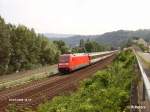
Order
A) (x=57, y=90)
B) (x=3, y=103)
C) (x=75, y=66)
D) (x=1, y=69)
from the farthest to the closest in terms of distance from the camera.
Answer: (x=1, y=69) → (x=75, y=66) → (x=57, y=90) → (x=3, y=103)

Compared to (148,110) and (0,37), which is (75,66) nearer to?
(0,37)

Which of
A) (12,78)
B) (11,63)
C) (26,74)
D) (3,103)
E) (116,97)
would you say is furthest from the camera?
(11,63)

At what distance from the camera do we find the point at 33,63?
292 feet

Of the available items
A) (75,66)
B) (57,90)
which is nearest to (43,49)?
(75,66)

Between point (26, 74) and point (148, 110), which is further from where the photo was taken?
point (26, 74)

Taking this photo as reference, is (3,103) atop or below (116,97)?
below

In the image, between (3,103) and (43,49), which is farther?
(43,49)

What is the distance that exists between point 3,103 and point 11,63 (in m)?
57.3

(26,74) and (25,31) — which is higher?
(25,31)

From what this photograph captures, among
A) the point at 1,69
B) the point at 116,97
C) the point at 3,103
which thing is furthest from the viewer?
the point at 1,69

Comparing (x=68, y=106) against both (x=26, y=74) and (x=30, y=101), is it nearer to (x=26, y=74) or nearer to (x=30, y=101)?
(x=30, y=101)

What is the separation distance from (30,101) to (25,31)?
62.2 meters

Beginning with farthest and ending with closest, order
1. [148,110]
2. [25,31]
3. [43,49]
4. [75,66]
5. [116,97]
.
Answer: [43,49]
[25,31]
[75,66]
[116,97]
[148,110]

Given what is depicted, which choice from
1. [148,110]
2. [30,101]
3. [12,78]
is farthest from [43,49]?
[148,110]
